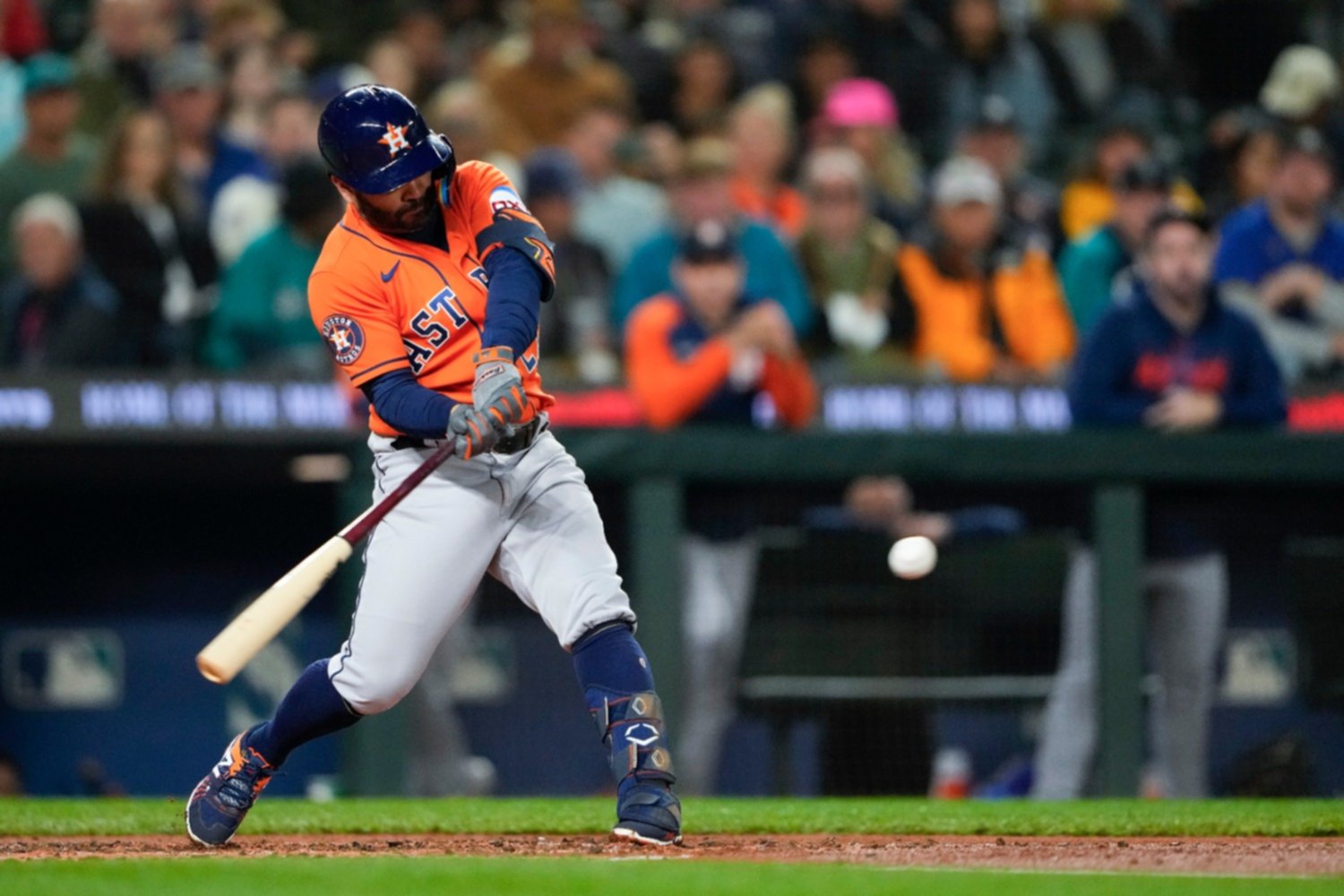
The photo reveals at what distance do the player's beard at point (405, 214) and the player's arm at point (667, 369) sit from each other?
2502 millimetres

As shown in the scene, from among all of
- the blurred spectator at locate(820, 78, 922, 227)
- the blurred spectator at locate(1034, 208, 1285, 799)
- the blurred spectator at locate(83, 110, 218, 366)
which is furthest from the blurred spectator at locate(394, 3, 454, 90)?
the blurred spectator at locate(1034, 208, 1285, 799)

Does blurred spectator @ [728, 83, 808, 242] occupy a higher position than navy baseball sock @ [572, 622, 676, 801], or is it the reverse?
blurred spectator @ [728, 83, 808, 242]

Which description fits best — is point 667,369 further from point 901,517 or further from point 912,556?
point 912,556

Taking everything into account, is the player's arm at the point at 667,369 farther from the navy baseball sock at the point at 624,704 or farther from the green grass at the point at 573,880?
the green grass at the point at 573,880

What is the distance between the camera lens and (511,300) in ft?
13.9

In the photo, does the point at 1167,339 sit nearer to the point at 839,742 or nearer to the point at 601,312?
the point at 839,742

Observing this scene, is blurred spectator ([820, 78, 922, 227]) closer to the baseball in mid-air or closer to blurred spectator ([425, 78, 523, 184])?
blurred spectator ([425, 78, 523, 184])

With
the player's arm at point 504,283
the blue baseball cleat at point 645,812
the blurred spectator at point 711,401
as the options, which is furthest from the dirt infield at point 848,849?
the blurred spectator at point 711,401

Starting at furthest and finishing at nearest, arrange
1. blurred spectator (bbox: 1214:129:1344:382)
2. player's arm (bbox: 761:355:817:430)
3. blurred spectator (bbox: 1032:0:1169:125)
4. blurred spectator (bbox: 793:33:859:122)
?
blurred spectator (bbox: 1032:0:1169:125)
blurred spectator (bbox: 793:33:859:122)
blurred spectator (bbox: 1214:129:1344:382)
player's arm (bbox: 761:355:817:430)

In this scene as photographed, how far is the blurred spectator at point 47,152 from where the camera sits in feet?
27.0

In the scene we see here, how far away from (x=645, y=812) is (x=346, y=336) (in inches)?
45.8

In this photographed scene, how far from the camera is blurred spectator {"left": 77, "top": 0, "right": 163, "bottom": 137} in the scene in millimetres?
8922

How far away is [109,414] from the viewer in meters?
7.00

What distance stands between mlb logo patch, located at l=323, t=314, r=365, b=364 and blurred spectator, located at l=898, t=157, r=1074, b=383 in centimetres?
413
